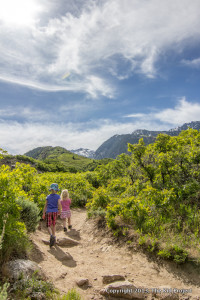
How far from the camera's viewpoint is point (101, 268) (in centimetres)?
575

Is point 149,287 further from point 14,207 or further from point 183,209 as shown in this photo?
point 14,207

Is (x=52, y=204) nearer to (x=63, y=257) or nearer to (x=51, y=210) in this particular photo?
(x=51, y=210)

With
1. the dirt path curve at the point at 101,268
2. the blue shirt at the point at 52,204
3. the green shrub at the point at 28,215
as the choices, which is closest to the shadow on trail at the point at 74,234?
the dirt path curve at the point at 101,268

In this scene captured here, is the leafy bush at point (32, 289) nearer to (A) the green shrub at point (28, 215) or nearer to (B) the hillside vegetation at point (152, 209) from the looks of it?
(B) the hillside vegetation at point (152, 209)

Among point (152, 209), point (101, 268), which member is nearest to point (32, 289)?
point (101, 268)

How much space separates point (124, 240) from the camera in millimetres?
6973

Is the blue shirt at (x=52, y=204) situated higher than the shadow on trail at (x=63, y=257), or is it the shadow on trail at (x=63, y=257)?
the blue shirt at (x=52, y=204)

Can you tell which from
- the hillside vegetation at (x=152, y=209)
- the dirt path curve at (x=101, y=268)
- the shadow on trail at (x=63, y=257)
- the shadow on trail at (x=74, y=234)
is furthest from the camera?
the shadow on trail at (x=74, y=234)

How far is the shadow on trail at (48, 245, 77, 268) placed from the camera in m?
6.06

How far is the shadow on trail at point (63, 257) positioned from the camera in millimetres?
6063

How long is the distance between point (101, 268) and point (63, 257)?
55.4 inches

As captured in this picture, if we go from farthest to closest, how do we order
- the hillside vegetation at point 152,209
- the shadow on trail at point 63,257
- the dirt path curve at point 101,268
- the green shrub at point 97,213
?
1. the green shrub at point 97,213
2. the shadow on trail at point 63,257
3. the dirt path curve at point 101,268
4. the hillside vegetation at point 152,209

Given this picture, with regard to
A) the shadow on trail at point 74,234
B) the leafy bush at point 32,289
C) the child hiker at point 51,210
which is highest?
the child hiker at point 51,210

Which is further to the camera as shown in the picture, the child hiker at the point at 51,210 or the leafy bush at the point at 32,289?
the child hiker at the point at 51,210
